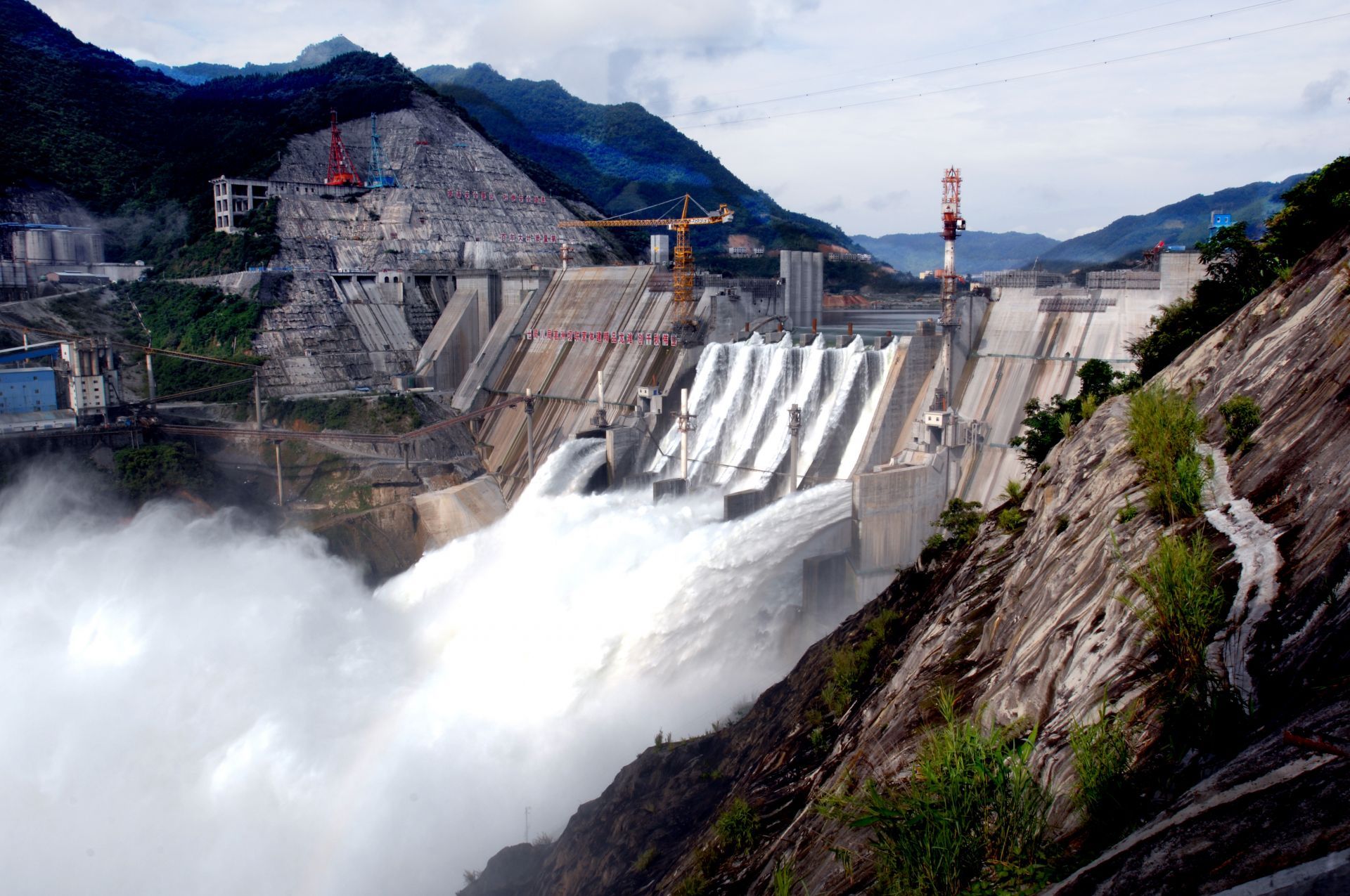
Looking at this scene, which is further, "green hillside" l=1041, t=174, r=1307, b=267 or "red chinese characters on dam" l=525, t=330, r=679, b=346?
"green hillside" l=1041, t=174, r=1307, b=267

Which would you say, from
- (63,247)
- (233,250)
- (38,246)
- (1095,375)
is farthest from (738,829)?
(63,247)

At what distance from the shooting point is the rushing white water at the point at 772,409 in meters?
27.7

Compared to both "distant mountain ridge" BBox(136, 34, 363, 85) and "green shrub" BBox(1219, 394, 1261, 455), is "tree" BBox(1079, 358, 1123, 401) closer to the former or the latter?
"green shrub" BBox(1219, 394, 1261, 455)

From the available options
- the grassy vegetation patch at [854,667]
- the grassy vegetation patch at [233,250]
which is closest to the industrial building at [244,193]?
the grassy vegetation patch at [233,250]

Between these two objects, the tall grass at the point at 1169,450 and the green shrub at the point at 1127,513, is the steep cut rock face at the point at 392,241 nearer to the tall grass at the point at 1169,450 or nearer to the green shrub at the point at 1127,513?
the tall grass at the point at 1169,450

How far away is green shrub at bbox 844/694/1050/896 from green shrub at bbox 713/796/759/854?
4179 mm

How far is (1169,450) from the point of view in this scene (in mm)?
7477

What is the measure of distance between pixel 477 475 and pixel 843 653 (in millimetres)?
29046

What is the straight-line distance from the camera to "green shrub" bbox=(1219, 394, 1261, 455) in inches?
293

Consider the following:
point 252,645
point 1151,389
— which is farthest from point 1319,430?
point 252,645

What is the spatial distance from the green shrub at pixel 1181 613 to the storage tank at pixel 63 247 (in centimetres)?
6288

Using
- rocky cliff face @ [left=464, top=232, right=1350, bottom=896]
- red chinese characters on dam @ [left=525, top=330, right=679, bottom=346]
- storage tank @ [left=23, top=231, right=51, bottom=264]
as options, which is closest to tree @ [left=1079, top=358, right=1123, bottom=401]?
rocky cliff face @ [left=464, top=232, right=1350, bottom=896]

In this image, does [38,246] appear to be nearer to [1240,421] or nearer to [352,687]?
[352,687]

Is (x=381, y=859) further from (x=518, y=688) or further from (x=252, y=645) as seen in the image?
(x=252, y=645)
